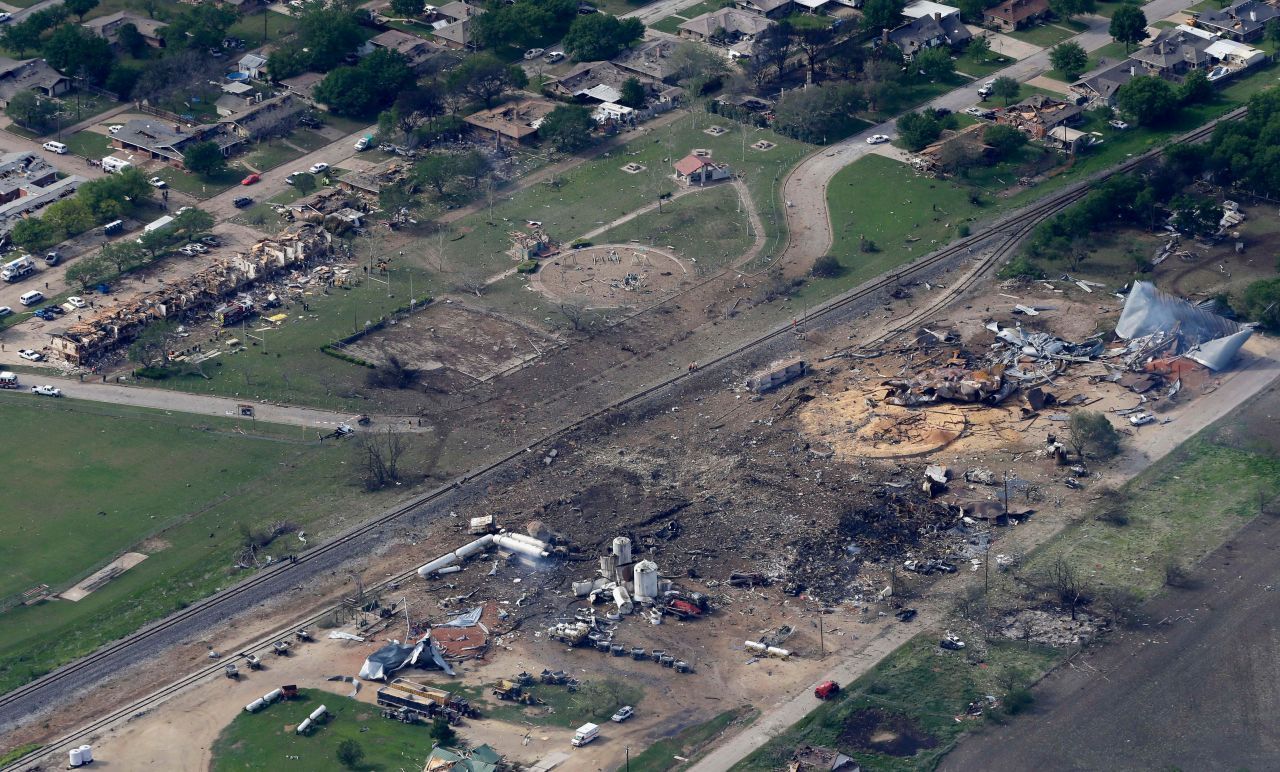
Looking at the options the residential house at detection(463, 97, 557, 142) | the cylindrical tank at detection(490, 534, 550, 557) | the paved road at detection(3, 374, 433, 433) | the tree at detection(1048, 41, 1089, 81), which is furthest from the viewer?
the tree at detection(1048, 41, 1089, 81)

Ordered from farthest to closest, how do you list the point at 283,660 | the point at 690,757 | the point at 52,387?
1. the point at 52,387
2. the point at 283,660
3. the point at 690,757

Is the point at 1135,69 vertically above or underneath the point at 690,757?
above

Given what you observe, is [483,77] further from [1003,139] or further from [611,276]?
[1003,139]

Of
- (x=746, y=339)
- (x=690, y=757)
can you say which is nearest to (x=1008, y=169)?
(x=746, y=339)

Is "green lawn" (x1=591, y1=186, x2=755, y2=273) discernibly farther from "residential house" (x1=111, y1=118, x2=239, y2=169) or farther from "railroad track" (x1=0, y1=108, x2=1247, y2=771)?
"residential house" (x1=111, y1=118, x2=239, y2=169)

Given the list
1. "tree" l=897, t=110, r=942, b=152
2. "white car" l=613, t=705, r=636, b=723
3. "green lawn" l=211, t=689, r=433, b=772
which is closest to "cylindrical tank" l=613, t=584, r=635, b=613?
"white car" l=613, t=705, r=636, b=723

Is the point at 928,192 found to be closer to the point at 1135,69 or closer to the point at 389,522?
the point at 1135,69

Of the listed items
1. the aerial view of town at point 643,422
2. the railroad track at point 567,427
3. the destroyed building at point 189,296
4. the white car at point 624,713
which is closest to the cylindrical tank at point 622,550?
the aerial view of town at point 643,422
